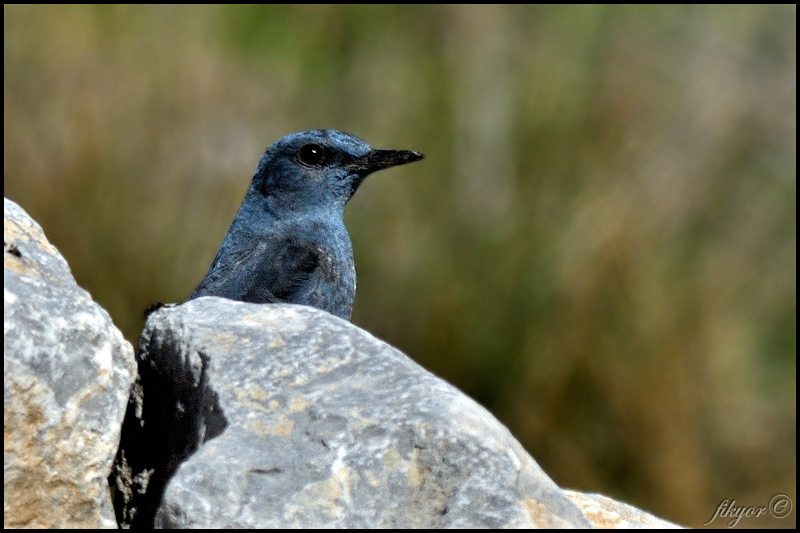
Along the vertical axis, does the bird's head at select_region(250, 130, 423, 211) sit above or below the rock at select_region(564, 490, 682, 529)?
above

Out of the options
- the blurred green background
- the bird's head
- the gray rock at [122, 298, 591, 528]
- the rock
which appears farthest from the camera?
the blurred green background

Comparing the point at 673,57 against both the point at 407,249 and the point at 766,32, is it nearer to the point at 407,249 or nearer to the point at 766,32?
the point at 766,32

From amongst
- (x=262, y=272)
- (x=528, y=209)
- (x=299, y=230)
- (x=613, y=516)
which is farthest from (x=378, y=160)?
(x=528, y=209)

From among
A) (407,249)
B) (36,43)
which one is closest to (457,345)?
(407,249)

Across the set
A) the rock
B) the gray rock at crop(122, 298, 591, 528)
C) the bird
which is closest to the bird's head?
the bird

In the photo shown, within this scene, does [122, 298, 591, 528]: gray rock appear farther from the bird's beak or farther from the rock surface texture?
the bird's beak
